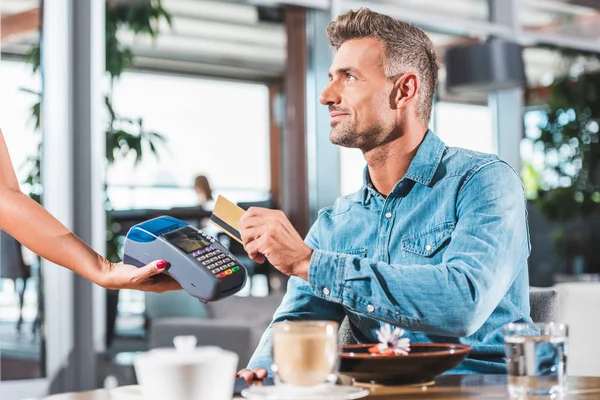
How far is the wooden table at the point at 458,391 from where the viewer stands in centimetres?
116

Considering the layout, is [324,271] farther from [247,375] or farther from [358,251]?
[358,251]

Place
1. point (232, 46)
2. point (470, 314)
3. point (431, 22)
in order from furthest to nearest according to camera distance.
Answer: point (232, 46) < point (431, 22) < point (470, 314)

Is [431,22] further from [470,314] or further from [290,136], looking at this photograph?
[470,314]

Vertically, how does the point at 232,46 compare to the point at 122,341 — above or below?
above

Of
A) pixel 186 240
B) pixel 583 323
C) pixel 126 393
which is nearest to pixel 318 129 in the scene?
pixel 583 323

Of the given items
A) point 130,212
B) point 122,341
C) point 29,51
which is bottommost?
point 122,341

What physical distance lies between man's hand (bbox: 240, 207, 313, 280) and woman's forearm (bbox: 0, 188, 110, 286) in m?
0.30

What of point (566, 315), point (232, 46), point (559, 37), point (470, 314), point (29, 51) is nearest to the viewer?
point (470, 314)

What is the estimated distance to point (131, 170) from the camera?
4.27m

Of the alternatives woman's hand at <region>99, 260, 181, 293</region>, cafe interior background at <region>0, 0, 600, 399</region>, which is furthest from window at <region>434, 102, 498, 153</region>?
woman's hand at <region>99, 260, 181, 293</region>

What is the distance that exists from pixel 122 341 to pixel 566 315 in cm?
246

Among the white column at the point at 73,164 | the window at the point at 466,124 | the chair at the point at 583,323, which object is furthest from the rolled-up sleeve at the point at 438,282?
the window at the point at 466,124

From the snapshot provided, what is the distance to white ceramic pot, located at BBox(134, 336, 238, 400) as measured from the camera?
0.94 m

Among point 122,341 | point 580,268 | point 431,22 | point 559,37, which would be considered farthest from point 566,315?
point 580,268
